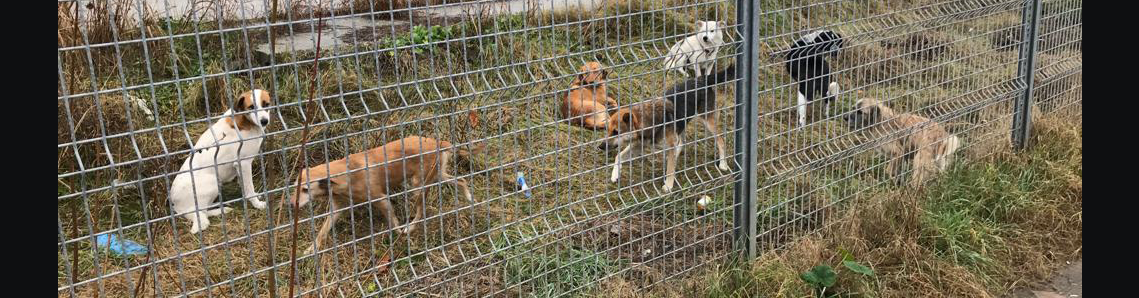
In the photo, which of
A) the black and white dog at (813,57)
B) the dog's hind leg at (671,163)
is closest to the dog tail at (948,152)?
the black and white dog at (813,57)

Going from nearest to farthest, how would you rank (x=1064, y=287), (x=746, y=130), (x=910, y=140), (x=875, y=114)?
1. (x=746, y=130)
2. (x=1064, y=287)
3. (x=875, y=114)
4. (x=910, y=140)

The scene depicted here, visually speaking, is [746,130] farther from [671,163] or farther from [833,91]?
[671,163]

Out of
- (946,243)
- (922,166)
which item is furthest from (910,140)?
(946,243)

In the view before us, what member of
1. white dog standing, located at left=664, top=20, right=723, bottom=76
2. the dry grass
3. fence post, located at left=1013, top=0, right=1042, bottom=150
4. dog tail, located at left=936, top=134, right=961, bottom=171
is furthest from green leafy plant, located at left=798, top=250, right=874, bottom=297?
fence post, located at left=1013, top=0, right=1042, bottom=150

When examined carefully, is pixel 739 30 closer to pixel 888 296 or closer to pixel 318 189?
pixel 888 296

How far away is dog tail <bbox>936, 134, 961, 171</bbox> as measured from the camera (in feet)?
18.8

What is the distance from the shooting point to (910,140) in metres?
5.47

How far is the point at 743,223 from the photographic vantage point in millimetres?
4477

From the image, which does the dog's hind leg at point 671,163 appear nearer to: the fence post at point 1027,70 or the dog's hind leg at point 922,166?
the dog's hind leg at point 922,166

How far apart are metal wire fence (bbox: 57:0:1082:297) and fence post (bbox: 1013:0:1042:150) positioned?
2 centimetres


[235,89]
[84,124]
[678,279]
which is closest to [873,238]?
[678,279]

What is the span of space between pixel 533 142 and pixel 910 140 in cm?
223

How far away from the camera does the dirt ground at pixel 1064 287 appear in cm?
477

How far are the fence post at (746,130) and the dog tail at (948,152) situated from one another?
71.4 inches
